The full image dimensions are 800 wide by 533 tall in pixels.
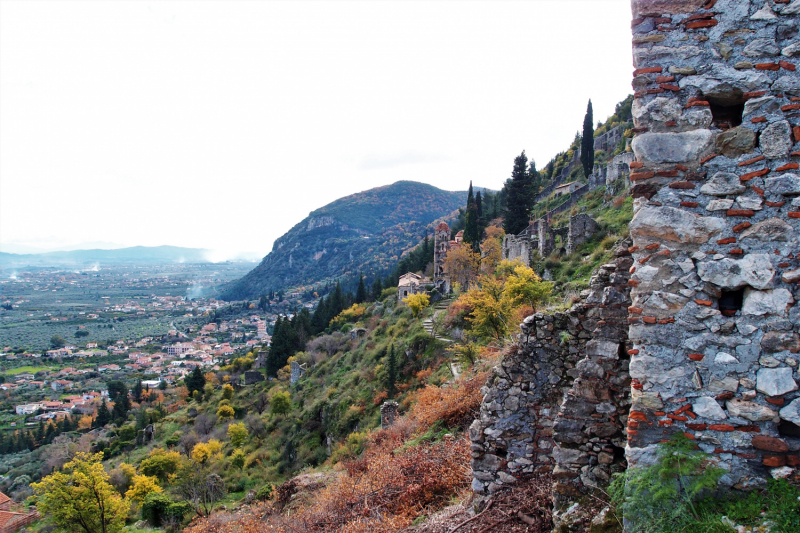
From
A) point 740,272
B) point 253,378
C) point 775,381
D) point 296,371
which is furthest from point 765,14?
point 253,378

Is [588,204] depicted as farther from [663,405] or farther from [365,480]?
[663,405]

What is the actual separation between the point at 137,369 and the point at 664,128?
97.6 metres

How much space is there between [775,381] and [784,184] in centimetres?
143

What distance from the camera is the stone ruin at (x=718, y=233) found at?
113 inches

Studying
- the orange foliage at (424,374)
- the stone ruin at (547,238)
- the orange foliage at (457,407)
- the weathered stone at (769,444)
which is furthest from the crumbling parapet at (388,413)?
the weathered stone at (769,444)

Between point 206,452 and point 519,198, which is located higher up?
point 519,198

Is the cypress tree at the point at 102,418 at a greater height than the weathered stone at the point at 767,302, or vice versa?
the weathered stone at the point at 767,302

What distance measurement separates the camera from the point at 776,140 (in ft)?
9.46

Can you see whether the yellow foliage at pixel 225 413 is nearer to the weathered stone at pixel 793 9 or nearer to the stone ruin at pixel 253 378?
the stone ruin at pixel 253 378

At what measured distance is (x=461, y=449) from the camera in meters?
7.59

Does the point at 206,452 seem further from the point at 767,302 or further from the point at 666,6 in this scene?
the point at 666,6

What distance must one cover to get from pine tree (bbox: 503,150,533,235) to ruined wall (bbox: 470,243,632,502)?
103ft

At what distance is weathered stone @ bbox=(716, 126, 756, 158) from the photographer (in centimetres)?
296

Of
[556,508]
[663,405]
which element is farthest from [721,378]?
[556,508]
